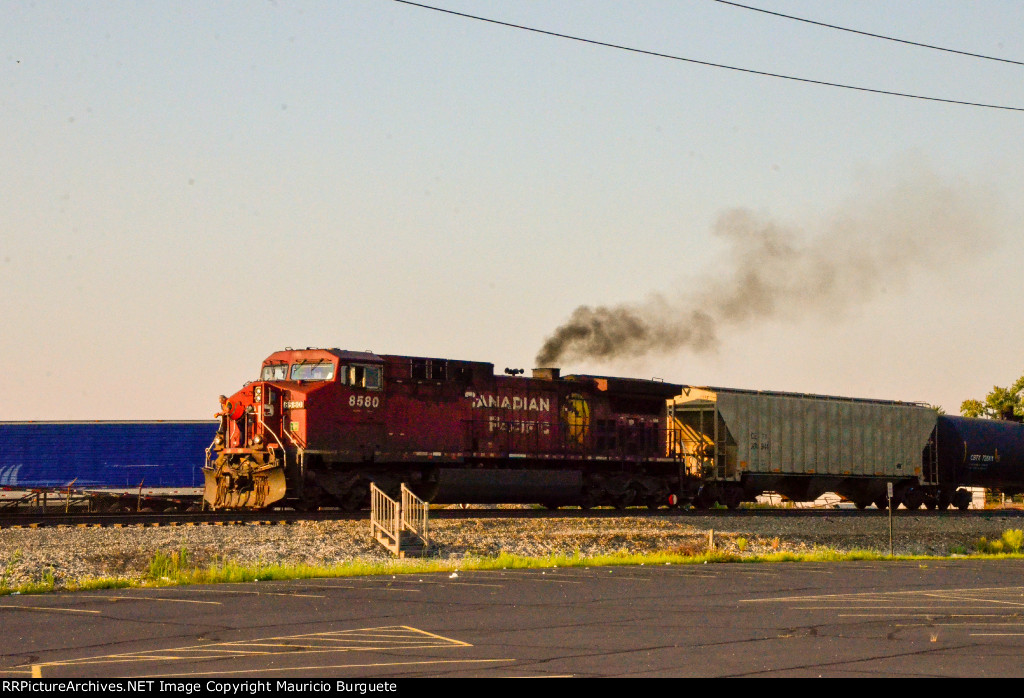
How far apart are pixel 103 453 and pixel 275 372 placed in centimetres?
1784

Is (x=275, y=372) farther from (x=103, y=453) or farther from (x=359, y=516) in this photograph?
(x=103, y=453)

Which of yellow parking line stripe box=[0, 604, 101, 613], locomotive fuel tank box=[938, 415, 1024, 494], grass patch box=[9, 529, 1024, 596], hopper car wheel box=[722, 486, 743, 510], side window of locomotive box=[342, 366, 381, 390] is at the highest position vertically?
side window of locomotive box=[342, 366, 381, 390]

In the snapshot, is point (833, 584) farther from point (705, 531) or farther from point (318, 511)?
point (318, 511)

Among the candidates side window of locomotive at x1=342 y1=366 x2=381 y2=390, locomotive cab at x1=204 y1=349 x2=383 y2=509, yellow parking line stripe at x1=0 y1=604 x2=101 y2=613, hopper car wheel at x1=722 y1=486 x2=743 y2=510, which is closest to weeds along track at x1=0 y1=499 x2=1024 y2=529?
locomotive cab at x1=204 y1=349 x2=383 y2=509

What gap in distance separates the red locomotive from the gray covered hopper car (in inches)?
43.2

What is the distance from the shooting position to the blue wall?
1732 inches

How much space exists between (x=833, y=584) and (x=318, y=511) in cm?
1375

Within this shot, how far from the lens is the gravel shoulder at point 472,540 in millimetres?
20641

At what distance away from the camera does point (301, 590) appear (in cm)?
1730

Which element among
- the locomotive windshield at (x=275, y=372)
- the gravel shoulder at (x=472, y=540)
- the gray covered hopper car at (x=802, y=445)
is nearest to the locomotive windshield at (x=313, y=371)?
the locomotive windshield at (x=275, y=372)

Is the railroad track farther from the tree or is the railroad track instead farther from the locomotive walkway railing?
the tree

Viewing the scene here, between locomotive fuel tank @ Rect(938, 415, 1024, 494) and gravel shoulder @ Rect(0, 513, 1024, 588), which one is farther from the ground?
locomotive fuel tank @ Rect(938, 415, 1024, 494)

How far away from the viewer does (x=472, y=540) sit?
83.9ft
